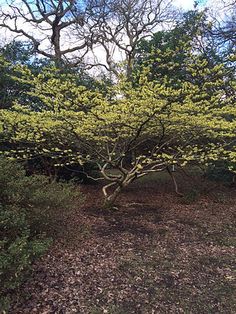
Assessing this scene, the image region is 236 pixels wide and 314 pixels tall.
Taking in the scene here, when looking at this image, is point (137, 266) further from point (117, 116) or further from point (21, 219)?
point (117, 116)

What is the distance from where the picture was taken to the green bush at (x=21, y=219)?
2027 mm

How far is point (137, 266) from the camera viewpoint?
2.94 meters

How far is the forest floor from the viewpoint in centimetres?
229

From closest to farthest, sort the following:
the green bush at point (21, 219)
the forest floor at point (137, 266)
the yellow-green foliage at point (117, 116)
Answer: the green bush at point (21, 219)
the forest floor at point (137, 266)
the yellow-green foliage at point (117, 116)

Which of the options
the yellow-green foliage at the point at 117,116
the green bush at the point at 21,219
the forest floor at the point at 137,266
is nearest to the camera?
the green bush at the point at 21,219

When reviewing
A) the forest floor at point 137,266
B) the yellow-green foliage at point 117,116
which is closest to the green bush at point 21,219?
the forest floor at point 137,266

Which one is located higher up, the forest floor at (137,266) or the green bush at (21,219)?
the green bush at (21,219)

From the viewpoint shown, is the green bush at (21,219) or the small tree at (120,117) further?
the small tree at (120,117)

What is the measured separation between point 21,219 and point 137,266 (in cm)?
131

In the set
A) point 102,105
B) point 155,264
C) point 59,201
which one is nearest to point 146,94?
point 102,105

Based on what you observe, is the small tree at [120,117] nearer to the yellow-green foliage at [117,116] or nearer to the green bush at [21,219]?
the yellow-green foliage at [117,116]

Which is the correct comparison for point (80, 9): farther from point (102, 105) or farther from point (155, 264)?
point (155, 264)

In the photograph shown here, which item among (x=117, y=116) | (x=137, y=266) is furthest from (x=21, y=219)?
(x=117, y=116)

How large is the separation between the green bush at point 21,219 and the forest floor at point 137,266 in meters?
0.30
